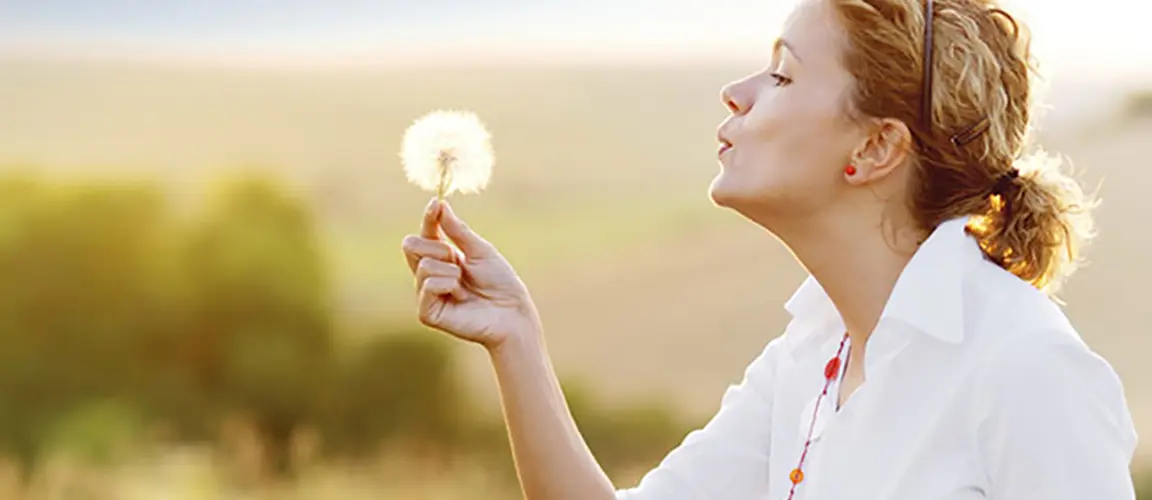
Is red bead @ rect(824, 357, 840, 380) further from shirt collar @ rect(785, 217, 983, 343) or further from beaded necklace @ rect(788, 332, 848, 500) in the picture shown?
shirt collar @ rect(785, 217, 983, 343)

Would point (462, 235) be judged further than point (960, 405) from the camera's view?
Yes

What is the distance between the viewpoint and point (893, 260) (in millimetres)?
1977

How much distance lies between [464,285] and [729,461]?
518 millimetres

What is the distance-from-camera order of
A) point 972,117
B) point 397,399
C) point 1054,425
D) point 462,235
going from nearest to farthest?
1. point 1054,425
2. point 972,117
3. point 462,235
4. point 397,399

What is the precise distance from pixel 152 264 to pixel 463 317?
3691mm

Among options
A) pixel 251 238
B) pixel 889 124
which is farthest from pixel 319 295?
pixel 889 124

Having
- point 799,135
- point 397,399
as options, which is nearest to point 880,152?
point 799,135

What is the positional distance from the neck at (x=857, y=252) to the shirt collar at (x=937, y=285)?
40 millimetres

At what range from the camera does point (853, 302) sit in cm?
200

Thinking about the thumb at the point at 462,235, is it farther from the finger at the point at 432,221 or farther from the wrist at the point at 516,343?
the wrist at the point at 516,343

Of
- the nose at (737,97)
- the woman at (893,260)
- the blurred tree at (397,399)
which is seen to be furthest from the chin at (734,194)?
the blurred tree at (397,399)

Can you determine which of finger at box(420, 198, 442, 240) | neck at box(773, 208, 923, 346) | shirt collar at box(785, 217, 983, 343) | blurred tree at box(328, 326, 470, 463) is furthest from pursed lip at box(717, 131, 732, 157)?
blurred tree at box(328, 326, 470, 463)

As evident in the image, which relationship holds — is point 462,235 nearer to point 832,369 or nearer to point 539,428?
point 539,428

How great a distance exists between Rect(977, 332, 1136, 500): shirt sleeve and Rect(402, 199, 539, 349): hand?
736 millimetres
